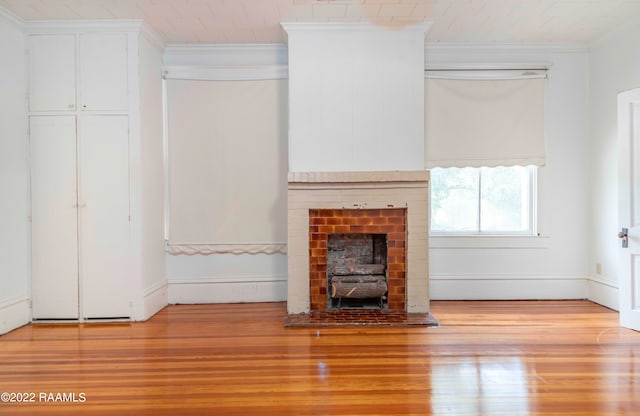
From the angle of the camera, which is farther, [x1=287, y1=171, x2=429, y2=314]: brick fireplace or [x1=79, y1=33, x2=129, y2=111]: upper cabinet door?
[x1=287, y1=171, x2=429, y2=314]: brick fireplace

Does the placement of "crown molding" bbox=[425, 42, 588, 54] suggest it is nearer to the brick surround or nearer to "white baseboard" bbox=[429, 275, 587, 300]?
the brick surround

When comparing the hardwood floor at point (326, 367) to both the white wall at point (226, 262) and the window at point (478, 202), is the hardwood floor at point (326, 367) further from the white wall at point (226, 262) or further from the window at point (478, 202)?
the window at point (478, 202)

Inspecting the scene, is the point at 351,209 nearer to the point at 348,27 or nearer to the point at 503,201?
the point at 348,27

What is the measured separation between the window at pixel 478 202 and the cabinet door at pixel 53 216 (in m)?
3.62

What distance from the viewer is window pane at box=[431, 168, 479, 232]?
482 centimetres

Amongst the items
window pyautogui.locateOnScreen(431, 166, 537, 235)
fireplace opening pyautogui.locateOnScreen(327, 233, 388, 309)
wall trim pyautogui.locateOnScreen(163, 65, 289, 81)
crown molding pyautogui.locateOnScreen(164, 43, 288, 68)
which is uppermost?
crown molding pyautogui.locateOnScreen(164, 43, 288, 68)

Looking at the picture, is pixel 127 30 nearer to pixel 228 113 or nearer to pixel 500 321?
pixel 228 113

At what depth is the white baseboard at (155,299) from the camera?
4148mm

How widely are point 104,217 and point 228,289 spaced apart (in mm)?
1470

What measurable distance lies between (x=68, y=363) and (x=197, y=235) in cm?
188

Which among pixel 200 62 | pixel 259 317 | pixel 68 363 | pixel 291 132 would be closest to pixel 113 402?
pixel 68 363

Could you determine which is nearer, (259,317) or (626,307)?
(626,307)

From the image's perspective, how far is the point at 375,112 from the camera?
418 cm

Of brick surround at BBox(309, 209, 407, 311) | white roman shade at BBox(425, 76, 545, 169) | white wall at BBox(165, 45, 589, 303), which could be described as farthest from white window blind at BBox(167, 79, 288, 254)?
white roman shade at BBox(425, 76, 545, 169)
